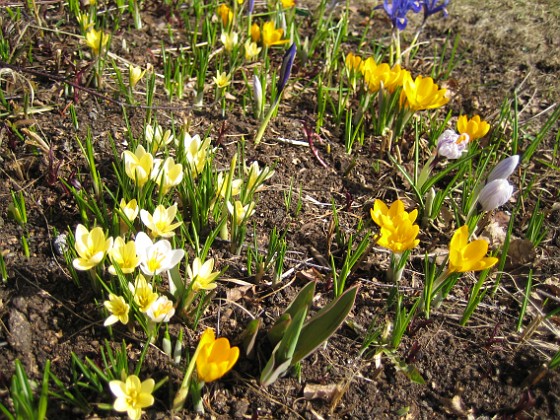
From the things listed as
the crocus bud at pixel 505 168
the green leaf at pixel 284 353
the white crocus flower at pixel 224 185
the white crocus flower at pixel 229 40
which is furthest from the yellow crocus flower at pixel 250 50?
the green leaf at pixel 284 353

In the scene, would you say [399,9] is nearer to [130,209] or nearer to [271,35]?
[271,35]

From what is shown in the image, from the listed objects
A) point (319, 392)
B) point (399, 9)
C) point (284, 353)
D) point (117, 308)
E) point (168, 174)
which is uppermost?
point (399, 9)

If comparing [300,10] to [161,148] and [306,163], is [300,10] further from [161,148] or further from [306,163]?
[161,148]

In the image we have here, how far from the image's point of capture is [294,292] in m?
1.88

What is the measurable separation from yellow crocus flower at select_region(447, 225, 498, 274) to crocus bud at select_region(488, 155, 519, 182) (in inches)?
14.8

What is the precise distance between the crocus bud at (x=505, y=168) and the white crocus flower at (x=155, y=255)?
1.15m

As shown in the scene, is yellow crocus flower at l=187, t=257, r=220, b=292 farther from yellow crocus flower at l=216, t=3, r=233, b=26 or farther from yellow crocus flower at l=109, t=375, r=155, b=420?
yellow crocus flower at l=216, t=3, r=233, b=26

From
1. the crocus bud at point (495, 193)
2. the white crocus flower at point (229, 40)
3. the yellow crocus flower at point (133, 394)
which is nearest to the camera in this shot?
the yellow crocus flower at point (133, 394)

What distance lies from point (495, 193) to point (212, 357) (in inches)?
43.0

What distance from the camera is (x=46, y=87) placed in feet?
7.89

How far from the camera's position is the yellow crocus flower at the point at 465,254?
5.45 ft

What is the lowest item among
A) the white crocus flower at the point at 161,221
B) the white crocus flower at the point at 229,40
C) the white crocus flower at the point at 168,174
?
the white crocus flower at the point at 161,221

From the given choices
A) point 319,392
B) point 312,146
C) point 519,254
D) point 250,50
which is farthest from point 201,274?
point 250,50

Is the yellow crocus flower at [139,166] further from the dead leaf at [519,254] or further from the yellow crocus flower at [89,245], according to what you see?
the dead leaf at [519,254]
